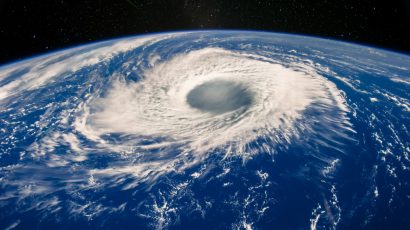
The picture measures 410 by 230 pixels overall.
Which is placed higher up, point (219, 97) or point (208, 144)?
point (219, 97)

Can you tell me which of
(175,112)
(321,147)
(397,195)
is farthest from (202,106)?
(397,195)

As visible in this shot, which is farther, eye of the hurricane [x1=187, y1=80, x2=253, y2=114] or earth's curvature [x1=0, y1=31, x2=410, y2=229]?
eye of the hurricane [x1=187, y1=80, x2=253, y2=114]

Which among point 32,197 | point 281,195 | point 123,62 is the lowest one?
point 32,197

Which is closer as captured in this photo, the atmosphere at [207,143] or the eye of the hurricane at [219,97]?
→ the atmosphere at [207,143]

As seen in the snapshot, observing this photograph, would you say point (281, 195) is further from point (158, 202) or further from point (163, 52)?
point (163, 52)
